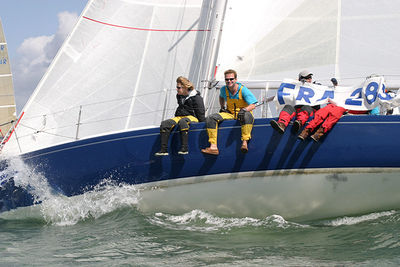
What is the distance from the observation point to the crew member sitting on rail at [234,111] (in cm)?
416

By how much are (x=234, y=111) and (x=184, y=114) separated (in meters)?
0.50

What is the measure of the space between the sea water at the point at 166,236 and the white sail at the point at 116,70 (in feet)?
3.28

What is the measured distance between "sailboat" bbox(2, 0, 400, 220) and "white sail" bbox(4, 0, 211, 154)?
14 mm

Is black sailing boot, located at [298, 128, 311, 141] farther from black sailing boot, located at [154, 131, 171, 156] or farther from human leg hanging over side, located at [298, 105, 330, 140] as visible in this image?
black sailing boot, located at [154, 131, 171, 156]

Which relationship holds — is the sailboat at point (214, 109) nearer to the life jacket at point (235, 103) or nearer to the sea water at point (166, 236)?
the sea water at point (166, 236)

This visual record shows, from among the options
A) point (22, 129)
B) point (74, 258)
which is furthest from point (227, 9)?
point (74, 258)

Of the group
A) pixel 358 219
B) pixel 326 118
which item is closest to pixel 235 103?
pixel 326 118

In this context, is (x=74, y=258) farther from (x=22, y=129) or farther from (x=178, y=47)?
(x=178, y=47)

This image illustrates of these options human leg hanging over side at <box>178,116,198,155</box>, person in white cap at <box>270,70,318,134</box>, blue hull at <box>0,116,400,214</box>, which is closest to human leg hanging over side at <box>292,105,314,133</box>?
person in white cap at <box>270,70,318,134</box>

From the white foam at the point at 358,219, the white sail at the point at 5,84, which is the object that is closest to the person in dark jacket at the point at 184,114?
the white foam at the point at 358,219

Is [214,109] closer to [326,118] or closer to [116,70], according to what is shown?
[116,70]

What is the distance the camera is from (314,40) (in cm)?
525

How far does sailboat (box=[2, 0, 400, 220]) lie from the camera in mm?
4129

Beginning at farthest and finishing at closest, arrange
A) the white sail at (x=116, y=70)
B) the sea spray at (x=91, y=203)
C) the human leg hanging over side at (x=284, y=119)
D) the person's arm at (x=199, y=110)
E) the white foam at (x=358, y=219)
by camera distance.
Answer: the white sail at (x=116, y=70) < the sea spray at (x=91, y=203) < the person's arm at (x=199, y=110) < the white foam at (x=358, y=219) < the human leg hanging over side at (x=284, y=119)
